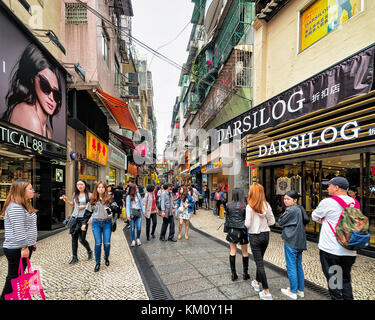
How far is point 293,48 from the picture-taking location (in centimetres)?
773

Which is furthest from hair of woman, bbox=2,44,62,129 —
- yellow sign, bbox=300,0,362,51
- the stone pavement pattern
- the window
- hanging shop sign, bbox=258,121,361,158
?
yellow sign, bbox=300,0,362,51

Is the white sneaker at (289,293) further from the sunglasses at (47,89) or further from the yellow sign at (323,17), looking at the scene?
the sunglasses at (47,89)

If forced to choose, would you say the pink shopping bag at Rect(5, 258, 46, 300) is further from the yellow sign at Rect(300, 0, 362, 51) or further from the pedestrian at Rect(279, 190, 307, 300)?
the yellow sign at Rect(300, 0, 362, 51)

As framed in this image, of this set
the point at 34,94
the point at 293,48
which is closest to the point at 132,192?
the point at 34,94

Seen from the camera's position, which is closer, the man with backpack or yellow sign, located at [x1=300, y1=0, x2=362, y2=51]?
the man with backpack

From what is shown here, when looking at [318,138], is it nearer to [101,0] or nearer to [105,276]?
[105,276]

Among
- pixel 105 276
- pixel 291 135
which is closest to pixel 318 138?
pixel 291 135

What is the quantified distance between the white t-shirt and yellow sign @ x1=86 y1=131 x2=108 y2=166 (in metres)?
10.6

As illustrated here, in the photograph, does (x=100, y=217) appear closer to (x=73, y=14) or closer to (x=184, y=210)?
(x=184, y=210)

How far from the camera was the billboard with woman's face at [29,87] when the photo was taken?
18.0ft

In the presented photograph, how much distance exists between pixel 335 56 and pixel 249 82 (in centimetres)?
440

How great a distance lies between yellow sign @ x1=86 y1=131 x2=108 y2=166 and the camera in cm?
1067

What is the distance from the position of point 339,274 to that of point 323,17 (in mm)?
7695

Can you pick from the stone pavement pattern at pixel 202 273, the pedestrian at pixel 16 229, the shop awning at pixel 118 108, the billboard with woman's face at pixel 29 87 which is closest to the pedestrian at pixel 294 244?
the stone pavement pattern at pixel 202 273
